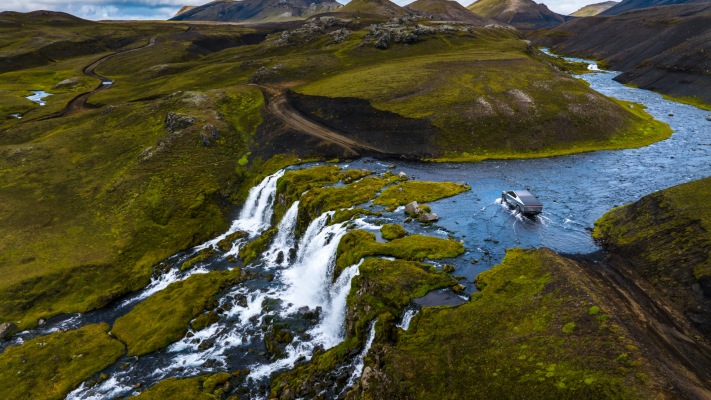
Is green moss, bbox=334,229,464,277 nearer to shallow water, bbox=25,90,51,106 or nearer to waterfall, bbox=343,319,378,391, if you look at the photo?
waterfall, bbox=343,319,378,391

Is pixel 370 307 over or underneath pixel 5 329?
over

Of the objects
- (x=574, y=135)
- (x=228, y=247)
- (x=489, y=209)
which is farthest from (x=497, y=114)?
(x=228, y=247)

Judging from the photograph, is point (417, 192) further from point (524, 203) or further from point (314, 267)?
point (314, 267)

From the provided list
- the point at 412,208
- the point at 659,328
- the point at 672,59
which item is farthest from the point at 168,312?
the point at 672,59

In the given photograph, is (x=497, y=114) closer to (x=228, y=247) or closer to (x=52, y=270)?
(x=228, y=247)

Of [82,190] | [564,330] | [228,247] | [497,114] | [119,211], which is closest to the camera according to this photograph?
[564,330]

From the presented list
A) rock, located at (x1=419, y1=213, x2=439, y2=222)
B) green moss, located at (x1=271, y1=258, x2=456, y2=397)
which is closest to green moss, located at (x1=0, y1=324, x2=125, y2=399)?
green moss, located at (x1=271, y1=258, x2=456, y2=397)

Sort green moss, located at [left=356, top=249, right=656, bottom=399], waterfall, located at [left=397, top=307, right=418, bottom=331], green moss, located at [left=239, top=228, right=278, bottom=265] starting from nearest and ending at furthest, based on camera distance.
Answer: green moss, located at [left=356, top=249, right=656, bottom=399], waterfall, located at [left=397, top=307, right=418, bottom=331], green moss, located at [left=239, top=228, right=278, bottom=265]
